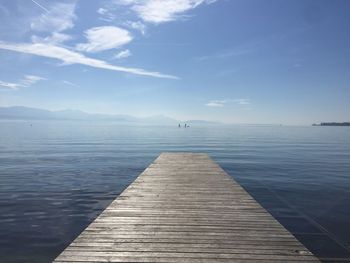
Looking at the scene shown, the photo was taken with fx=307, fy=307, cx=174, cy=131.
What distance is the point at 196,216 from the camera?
7449 mm

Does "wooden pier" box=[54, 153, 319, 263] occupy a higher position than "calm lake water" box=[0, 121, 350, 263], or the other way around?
"wooden pier" box=[54, 153, 319, 263]

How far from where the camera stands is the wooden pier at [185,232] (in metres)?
5.20

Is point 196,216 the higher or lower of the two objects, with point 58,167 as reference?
higher

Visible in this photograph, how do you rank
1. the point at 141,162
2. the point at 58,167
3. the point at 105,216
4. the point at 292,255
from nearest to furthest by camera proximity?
1. the point at 292,255
2. the point at 105,216
3. the point at 58,167
4. the point at 141,162

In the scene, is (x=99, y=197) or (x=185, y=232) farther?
(x=99, y=197)

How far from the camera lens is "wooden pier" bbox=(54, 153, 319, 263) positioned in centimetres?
520

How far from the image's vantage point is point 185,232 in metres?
6.30

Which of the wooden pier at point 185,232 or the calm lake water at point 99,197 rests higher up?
the wooden pier at point 185,232

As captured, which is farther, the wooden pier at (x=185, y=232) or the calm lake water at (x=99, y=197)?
the calm lake water at (x=99, y=197)

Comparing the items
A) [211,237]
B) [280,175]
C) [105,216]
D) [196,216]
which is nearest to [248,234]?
[211,237]

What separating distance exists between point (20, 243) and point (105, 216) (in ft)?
11.6

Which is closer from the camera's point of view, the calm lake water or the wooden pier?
the wooden pier

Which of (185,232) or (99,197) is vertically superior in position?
(185,232)

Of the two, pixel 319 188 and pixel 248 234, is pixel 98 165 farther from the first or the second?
pixel 248 234
